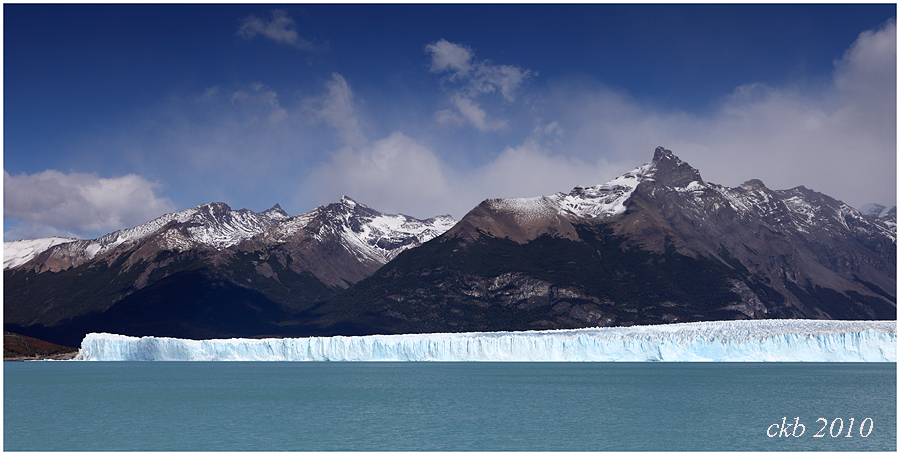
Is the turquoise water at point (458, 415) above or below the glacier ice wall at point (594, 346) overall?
below

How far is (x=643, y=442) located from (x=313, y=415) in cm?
1589

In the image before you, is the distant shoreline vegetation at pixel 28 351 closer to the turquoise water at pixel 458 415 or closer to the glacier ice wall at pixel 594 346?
the glacier ice wall at pixel 594 346

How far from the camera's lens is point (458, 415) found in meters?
33.4

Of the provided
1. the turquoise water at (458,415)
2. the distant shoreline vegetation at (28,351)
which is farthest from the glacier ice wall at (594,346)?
the distant shoreline vegetation at (28,351)

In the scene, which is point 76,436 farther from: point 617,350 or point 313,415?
point 617,350

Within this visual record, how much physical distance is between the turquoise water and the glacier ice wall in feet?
55.4

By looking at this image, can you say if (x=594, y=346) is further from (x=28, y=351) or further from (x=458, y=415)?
(x=28, y=351)

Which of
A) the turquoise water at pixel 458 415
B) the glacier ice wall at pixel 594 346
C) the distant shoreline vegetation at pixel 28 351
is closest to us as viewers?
the turquoise water at pixel 458 415

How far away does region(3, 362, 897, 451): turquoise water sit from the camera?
84.7 feet

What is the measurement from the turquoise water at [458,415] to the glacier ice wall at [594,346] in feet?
55.4

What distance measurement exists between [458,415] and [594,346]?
165 ft

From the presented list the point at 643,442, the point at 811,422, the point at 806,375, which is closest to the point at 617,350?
the point at 806,375

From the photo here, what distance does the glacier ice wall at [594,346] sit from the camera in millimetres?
70375

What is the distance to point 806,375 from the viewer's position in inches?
2329
